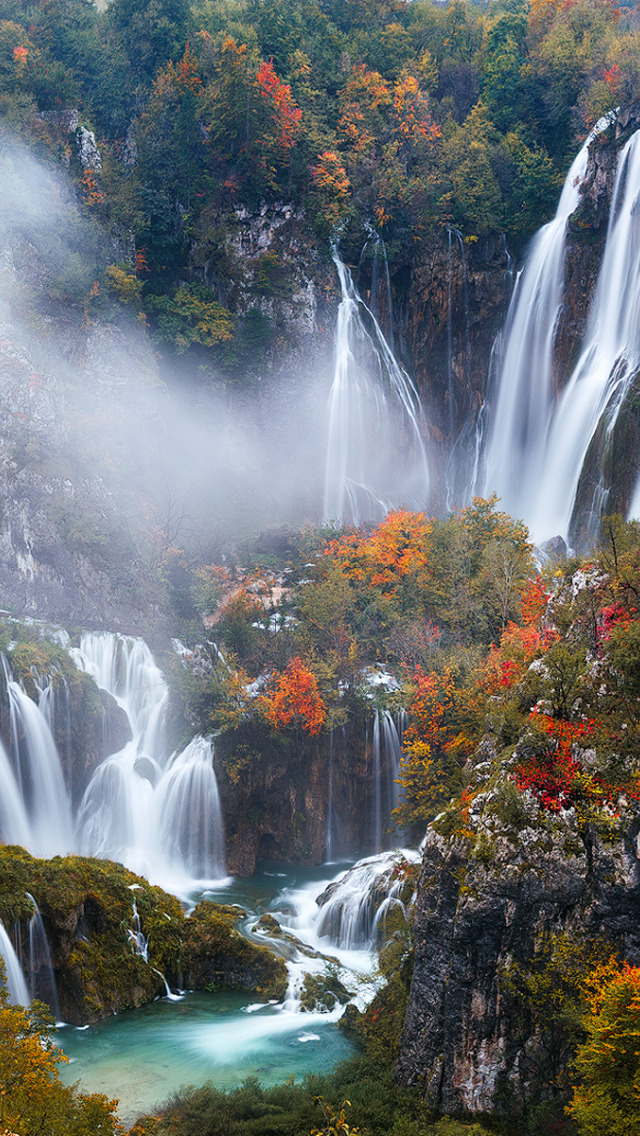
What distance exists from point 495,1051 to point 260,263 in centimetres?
4006

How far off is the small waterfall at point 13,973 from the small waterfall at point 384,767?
45.2 feet

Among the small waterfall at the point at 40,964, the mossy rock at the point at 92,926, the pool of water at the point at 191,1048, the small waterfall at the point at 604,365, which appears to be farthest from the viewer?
the small waterfall at the point at 604,365

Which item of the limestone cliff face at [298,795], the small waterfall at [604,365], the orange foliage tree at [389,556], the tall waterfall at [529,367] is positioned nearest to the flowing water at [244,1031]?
the limestone cliff face at [298,795]

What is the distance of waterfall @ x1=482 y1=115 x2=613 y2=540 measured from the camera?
127ft

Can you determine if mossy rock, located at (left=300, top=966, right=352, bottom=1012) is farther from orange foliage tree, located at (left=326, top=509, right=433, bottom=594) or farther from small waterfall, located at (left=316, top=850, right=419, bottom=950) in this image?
orange foliage tree, located at (left=326, top=509, right=433, bottom=594)

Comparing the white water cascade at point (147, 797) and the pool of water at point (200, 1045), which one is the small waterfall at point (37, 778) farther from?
the pool of water at point (200, 1045)

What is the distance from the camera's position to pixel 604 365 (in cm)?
3484

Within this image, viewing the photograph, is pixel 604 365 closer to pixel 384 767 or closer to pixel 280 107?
pixel 384 767

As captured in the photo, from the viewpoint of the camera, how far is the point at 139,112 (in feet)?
152

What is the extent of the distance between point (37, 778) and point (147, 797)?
3.60 meters

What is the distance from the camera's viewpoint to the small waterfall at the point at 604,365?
34.0 m

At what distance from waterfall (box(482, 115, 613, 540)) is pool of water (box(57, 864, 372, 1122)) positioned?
26.1 m

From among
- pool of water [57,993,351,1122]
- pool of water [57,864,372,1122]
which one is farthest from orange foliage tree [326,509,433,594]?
pool of water [57,993,351,1122]

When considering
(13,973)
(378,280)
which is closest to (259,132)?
(378,280)
